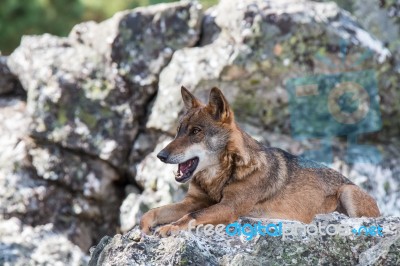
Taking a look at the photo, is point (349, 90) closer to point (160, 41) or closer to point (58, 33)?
point (160, 41)

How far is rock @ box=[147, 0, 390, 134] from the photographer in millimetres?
10992

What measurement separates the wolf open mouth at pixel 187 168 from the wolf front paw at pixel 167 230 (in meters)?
0.83

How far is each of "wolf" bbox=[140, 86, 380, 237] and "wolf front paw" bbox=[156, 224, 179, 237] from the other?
0.42 m

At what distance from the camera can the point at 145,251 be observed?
524 centimetres

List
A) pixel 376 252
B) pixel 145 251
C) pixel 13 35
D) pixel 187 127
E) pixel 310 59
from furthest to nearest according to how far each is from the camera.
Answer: pixel 13 35
pixel 310 59
pixel 187 127
pixel 145 251
pixel 376 252

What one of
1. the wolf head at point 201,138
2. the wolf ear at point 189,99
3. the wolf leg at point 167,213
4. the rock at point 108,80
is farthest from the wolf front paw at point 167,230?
the rock at point 108,80

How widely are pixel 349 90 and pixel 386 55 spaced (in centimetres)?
75

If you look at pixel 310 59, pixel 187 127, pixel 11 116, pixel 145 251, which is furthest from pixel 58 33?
pixel 145 251

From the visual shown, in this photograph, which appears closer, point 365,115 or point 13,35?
point 365,115

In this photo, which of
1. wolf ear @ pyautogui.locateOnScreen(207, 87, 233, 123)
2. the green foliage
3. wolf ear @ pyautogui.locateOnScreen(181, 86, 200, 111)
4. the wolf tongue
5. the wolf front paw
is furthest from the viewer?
the green foliage

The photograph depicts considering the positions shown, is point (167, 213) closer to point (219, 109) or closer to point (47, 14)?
point (219, 109)

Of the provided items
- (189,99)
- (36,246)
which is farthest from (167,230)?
(36,246)

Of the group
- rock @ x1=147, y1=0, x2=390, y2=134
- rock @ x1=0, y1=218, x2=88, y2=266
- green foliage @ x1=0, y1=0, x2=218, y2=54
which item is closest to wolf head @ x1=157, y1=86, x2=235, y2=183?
rock @ x1=147, y1=0, x2=390, y2=134
